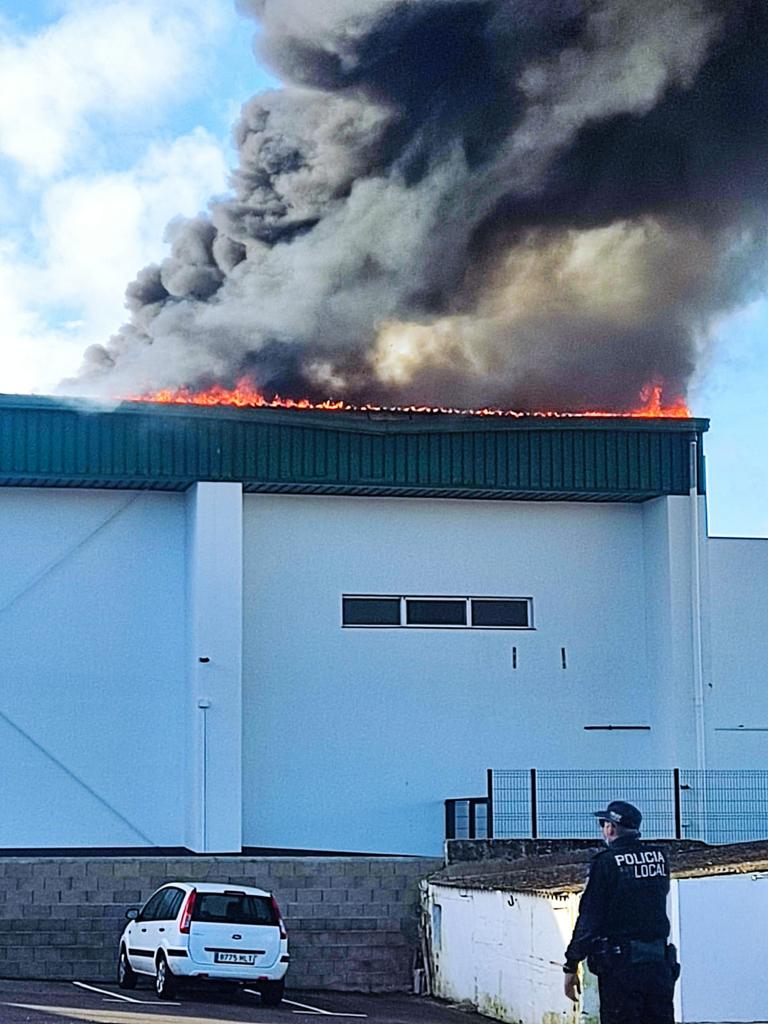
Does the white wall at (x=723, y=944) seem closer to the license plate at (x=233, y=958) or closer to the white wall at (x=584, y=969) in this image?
the white wall at (x=584, y=969)

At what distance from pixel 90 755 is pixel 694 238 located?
11723 millimetres

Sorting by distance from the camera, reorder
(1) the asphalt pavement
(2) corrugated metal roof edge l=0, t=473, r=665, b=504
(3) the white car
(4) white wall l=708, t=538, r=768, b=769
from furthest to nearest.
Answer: (4) white wall l=708, t=538, r=768, b=769
(2) corrugated metal roof edge l=0, t=473, r=665, b=504
(3) the white car
(1) the asphalt pavement

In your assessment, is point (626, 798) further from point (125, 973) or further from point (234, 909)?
point (234, 909)

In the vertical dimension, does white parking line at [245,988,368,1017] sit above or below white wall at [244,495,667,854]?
below

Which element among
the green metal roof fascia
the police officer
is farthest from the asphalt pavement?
the green metal roof fascia

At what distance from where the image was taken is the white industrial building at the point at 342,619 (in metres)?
24.0

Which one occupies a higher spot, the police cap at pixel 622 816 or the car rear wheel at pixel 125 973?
the police cap at pixel 622 816

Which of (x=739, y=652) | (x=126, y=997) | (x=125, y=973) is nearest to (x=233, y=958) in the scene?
(x=126, y=997)

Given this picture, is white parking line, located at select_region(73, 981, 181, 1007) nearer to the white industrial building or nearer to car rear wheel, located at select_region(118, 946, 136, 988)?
car rear wheel, located at select_region(118, 946, 136, 988)

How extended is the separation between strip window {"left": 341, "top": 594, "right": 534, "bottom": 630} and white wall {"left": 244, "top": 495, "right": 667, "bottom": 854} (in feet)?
0.39

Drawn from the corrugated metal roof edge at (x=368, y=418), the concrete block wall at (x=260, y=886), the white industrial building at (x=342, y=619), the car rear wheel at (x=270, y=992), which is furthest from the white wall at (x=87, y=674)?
the car rear wheel at (x=270, y=992)

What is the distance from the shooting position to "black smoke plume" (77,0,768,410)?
25.7m

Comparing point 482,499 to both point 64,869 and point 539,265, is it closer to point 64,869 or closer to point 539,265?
point 539,265

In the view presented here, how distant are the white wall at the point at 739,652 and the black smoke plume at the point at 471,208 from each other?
9.47 feet
